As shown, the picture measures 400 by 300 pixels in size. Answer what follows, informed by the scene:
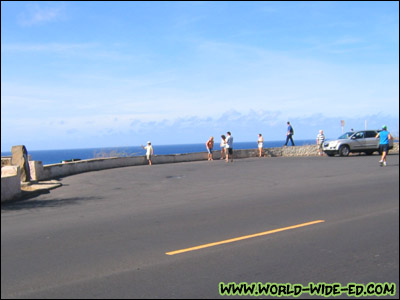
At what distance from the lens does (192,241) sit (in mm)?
6789

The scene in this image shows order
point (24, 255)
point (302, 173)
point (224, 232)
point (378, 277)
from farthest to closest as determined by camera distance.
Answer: point (302, 173) → point (224, 232) → point (24, 255) → point (378, 277)

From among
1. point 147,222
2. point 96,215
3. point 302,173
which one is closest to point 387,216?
point 147,222

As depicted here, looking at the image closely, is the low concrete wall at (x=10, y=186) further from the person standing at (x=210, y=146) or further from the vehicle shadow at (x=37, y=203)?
the person standing at (x=210, y=146)

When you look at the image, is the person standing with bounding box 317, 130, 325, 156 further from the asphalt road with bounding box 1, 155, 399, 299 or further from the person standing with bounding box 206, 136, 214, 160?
the asphalt road with bounding box 1, 155, 399, 299

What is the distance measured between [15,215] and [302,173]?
10.8 m

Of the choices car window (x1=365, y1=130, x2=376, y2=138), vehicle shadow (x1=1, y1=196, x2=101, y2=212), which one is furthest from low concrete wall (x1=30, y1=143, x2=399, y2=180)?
vehicle shadow (x1=1, y1=196, x2=101, y2=212)

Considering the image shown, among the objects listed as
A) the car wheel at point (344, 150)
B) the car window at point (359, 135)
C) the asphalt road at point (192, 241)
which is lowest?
the asphalt road at point (192, 241)

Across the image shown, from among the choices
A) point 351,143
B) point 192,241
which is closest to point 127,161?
point 351,143

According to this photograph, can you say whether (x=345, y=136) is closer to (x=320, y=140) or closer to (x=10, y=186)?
(x=320, y=140)

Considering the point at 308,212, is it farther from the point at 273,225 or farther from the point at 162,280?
the point at 162,280

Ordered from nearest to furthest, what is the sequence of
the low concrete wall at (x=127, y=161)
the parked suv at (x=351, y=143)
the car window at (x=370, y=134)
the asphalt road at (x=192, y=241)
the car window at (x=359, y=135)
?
the asphalt road at (x=192, y=241) → the low concrete wall at (x=127, y=161) → the car window at (x=370, y=134) → the parked suv at (x=351, y=143) → the car window at (x=359, y=135)

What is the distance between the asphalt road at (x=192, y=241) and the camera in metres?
5.09

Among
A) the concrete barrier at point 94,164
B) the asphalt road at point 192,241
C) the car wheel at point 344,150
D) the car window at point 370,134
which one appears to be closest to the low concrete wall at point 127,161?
the concrete barrier at point 94,164

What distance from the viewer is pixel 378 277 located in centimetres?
508
